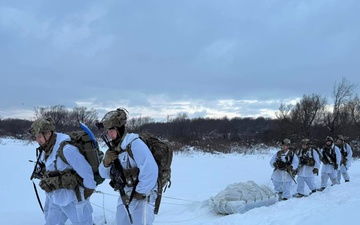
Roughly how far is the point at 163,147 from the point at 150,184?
1.93ft

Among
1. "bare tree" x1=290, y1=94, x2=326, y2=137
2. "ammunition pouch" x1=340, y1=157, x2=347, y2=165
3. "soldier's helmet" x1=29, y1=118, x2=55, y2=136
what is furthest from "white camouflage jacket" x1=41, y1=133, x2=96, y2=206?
"bare tree" x1=290, y1=94, x2=326, y2=137

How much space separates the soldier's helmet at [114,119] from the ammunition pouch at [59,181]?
1.25 metres

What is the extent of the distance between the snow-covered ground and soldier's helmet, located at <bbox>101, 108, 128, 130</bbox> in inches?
134

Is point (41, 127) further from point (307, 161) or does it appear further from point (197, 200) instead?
point (307, 161)

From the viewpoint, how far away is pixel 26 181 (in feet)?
37.1

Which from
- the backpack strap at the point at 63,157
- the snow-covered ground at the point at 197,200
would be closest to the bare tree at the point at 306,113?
the snow-covered ground at the point at 197,200

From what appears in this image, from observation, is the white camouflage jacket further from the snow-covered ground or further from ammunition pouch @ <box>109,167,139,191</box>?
the snow-covered ground

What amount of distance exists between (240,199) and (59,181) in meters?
5.40

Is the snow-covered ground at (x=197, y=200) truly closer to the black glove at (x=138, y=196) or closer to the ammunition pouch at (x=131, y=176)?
the black glove at (x=138, y=196)

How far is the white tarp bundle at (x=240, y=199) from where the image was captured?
29.2 feet

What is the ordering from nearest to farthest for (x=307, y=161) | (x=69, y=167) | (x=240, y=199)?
(x=69, y=167)
(x=240, y=199)
(x=307, y=161)

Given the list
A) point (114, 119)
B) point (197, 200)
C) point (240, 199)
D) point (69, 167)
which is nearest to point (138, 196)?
point (114, 119)

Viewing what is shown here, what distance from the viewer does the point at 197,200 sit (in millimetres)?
11531

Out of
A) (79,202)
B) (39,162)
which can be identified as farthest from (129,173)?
(39,162)
